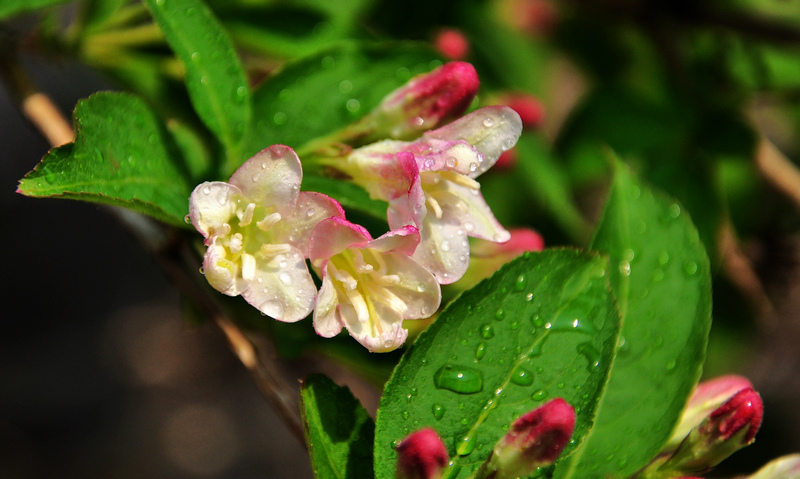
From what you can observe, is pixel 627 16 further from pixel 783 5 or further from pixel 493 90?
pixel 783 5

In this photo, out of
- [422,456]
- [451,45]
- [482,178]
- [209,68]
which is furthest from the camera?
[482,178]

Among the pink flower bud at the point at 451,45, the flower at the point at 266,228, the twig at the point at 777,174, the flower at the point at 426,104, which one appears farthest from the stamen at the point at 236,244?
the twig at the point at 777,174

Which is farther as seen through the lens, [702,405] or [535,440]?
[702,405]

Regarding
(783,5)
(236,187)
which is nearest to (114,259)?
(236,187)

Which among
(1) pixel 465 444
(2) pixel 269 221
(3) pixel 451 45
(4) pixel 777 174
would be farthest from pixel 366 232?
(4) pixel 777 174

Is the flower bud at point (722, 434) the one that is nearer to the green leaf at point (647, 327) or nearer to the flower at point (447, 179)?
the green leaf at point (647, 327)

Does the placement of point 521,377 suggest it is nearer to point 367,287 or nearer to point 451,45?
point 367,287
